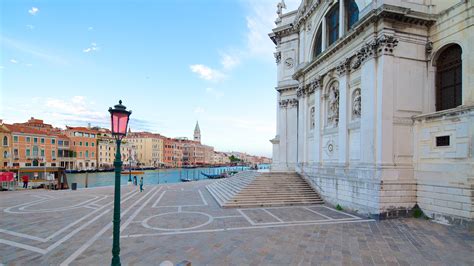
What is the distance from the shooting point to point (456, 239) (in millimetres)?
8023

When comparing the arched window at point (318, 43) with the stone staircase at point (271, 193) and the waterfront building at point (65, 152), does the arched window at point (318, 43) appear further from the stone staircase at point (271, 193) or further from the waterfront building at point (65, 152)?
the waterfront building at point (65, 152)

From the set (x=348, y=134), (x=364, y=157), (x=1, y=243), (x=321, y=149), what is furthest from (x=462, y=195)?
(x=1, y=243)

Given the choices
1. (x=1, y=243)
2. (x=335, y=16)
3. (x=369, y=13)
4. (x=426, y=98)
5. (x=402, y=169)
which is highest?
(x=335, y=16)

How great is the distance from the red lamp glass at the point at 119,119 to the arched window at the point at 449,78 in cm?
1294

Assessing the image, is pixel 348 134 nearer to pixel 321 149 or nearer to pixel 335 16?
pixel 321 149

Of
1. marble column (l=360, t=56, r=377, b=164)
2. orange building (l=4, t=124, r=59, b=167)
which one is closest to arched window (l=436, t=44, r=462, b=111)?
marble column (l=360, t=56, r=377, b=164)

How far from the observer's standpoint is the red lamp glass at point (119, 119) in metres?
5.00

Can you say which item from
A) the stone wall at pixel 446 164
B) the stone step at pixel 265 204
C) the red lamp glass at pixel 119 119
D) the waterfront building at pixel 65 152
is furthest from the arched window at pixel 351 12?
the waterfront building at pixel 65 152

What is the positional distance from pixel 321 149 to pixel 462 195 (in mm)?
7991

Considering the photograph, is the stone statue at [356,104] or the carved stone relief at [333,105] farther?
the carved stone relief at [333,105]

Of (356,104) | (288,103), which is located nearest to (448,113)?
(356,104)

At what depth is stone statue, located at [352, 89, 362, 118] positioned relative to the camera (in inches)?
526

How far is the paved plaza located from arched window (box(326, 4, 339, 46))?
1142 centimetres

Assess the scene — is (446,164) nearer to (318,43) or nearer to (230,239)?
(230,239)
